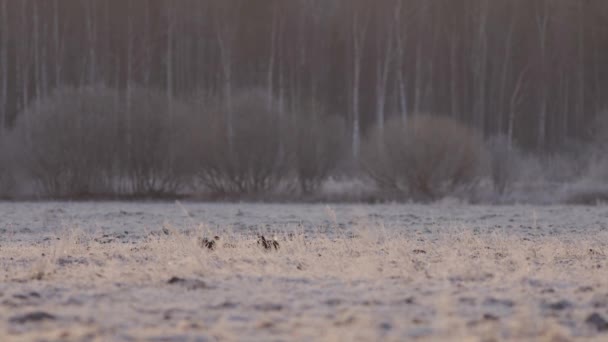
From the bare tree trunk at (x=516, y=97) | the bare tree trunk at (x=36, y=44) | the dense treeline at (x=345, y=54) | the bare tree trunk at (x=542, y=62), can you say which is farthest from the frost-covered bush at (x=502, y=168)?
the bare tree trunk at (x=36, y=44)

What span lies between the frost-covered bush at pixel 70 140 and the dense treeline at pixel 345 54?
4.61 m

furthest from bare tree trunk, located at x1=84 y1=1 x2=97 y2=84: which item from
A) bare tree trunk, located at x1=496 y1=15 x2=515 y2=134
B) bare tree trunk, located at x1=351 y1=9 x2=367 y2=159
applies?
bare tree trunk, located at x1=496 y1=15 x2=515 y2=134

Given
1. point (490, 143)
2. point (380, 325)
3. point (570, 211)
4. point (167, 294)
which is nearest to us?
point (380, 325)

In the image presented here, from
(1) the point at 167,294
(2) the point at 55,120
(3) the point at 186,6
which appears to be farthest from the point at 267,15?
(1) the point at 167,294

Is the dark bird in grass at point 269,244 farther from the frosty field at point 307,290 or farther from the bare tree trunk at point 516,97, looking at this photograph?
the bare tree trunk at point 516,97

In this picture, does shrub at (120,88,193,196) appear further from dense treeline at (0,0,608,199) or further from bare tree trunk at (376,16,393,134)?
bare tree trunk at (376,16,393,134)

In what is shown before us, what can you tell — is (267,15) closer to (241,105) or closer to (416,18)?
(416,18)

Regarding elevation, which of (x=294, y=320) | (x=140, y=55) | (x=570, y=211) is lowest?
(x=570, y=211)

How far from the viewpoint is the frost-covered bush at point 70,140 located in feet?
96.9

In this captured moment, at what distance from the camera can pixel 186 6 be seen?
3631cm

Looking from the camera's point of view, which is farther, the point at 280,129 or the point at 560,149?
the point at 560,149

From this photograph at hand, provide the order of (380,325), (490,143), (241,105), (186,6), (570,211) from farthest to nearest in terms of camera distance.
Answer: (186,6)
(490,143)
(241,105)
(570,211)
(380,325)

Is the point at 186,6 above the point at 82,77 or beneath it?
above

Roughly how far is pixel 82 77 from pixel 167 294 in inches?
1236
